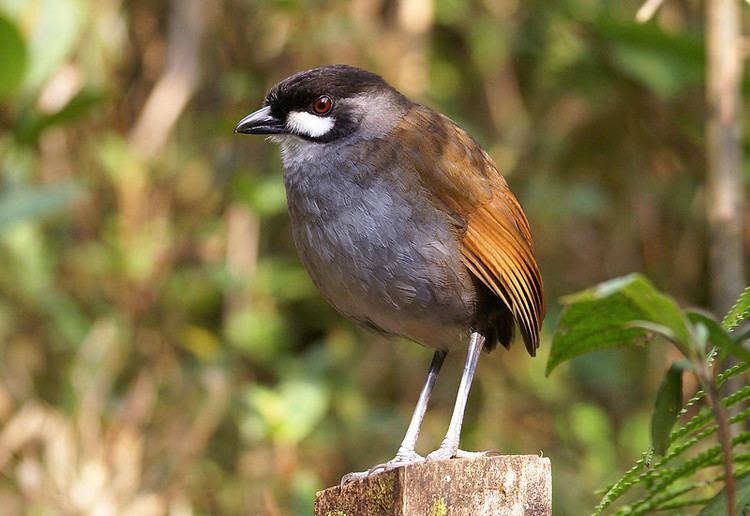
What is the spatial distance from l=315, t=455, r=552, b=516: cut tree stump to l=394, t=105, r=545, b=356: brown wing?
0.72 metres

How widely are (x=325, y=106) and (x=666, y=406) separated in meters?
1.68

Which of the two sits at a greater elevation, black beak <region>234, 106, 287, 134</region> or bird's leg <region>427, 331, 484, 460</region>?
black beak <region>234, 106, 287, 134</region>

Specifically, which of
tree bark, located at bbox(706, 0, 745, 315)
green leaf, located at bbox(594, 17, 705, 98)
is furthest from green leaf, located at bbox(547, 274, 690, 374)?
green leaf, located at bbox(594, 17, 705, 98)

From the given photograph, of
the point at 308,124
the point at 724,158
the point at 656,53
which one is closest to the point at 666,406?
the point at 308,124

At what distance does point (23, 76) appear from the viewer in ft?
14.1

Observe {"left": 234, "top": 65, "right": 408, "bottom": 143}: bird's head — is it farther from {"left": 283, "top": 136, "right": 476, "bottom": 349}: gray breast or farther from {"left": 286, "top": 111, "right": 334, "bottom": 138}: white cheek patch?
{"left": 283, "top": 136, "right": 476, "bottom": 349}: gray breast

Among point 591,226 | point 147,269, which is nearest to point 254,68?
point 147,269

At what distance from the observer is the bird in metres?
2.45

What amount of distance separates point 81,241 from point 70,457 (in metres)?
1.42

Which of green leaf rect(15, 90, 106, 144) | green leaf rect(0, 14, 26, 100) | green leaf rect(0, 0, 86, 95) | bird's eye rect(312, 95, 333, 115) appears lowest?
bird's eye rect(312, 95, 333, 115)

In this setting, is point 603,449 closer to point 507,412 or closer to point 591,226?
point 507,412

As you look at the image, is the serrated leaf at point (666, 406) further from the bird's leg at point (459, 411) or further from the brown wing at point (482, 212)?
the brown wing at point (482, 212)

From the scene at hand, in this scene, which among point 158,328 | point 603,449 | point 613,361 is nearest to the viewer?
point 603,449

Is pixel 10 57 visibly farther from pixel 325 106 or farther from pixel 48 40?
pixel 325 106
